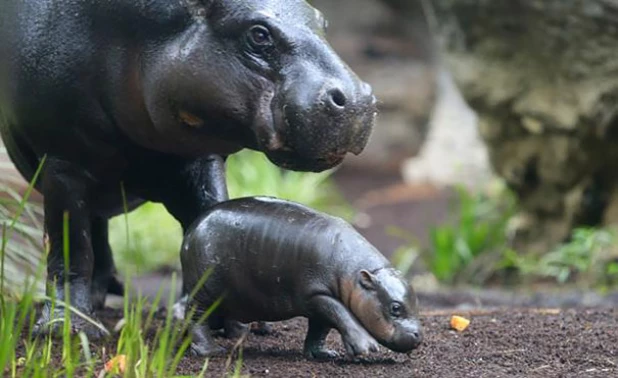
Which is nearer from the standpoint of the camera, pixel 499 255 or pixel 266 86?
pixel 266 86

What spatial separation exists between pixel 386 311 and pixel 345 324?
0.11m

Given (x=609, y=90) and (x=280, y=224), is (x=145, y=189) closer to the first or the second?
(x=280, y=224)

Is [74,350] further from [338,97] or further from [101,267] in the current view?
[101,267]

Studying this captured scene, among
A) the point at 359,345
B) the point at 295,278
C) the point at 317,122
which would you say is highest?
the point at 317,122

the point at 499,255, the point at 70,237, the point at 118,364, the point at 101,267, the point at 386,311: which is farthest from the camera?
the point at 499,255

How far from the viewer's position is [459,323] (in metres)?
3.75

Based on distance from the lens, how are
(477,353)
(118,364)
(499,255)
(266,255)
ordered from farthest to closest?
(499,255)
(477,353)
(266,255)
(118,364)

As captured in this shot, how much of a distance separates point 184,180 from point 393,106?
10.5 m

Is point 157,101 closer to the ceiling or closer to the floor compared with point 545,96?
closer to the ceiling

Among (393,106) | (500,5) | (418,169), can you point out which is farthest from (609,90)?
(393,106)

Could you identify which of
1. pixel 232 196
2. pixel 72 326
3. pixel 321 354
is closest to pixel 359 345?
pixel 321 354

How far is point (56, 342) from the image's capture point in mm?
3422

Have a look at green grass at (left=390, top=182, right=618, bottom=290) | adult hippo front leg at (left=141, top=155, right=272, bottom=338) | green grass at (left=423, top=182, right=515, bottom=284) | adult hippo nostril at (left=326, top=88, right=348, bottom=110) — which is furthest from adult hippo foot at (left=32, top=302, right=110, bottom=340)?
green grass at (left=423, top=182, right=515, bottom=284)

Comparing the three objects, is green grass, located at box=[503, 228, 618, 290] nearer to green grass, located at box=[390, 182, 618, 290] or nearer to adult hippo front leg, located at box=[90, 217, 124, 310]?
green grass, located at box=[390, 182, 618, 290]
